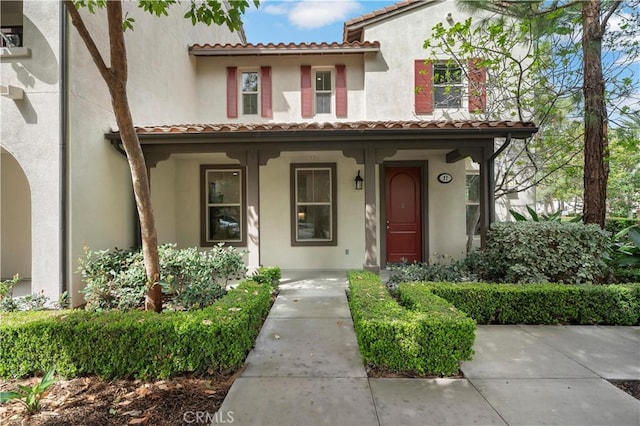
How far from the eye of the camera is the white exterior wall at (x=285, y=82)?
336 inches

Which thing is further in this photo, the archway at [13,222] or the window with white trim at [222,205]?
the window with white trim at [222,205]

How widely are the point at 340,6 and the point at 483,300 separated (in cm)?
776

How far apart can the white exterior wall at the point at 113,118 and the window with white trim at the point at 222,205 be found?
0.82 meters

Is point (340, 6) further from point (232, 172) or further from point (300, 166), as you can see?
point (232, 172)

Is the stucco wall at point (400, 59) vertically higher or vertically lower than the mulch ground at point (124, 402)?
higher

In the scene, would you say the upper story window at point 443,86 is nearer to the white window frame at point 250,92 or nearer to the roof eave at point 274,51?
the roof eave at point 274,51

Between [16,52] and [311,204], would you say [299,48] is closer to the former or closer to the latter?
[311,204]

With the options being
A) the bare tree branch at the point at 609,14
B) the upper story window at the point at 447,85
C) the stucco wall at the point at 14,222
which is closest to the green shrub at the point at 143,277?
the stucco wall at the point at 14,222

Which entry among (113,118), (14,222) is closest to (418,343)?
(113,118)

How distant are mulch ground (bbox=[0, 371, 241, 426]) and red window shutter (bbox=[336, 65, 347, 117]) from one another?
7.17 metres

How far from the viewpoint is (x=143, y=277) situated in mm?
4691

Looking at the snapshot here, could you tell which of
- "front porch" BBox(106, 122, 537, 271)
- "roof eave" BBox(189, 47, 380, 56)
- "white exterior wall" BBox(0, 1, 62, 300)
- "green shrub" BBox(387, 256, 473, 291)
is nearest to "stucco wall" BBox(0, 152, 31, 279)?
"white exterior wall" BBox(0, 1, 62, 300)

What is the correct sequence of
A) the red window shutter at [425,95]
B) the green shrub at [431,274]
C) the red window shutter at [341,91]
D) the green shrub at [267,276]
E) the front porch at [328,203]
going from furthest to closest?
the red window shutter at [341,91] < the red window shutter at [425,95] < the front porch at [328,203] < the green shrub at [431,274] < the green shrub at [267,276]

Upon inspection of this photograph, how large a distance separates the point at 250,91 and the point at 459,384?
845cm
